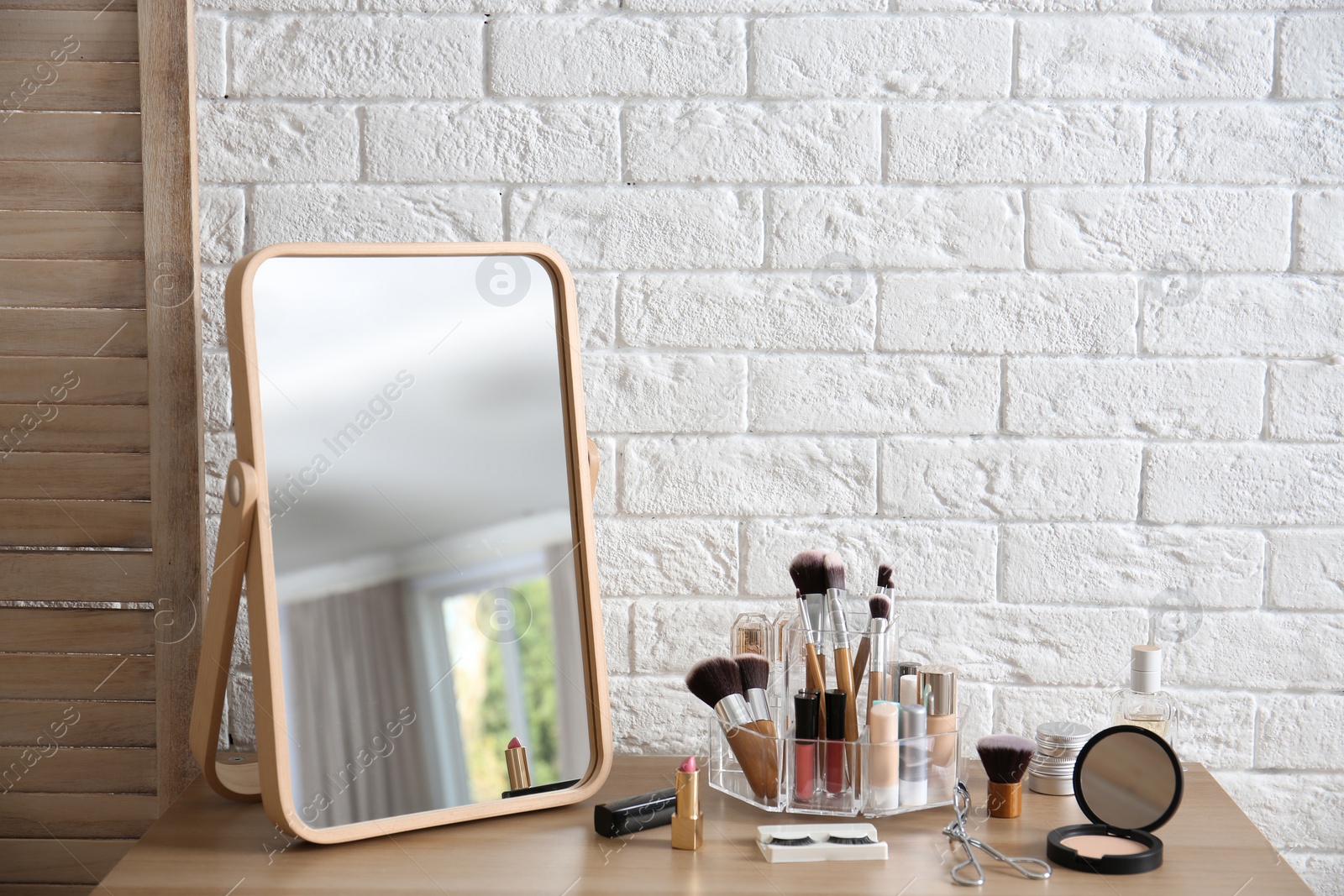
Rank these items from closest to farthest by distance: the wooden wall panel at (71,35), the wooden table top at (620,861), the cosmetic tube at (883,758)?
the wooden table top at (620,861)
the cosmetic tube at (883,758)
the wooden wall panel at (71,35)

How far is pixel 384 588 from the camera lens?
0.90 meters

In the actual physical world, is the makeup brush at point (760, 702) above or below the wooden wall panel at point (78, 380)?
below

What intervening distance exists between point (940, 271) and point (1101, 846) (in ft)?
1.89

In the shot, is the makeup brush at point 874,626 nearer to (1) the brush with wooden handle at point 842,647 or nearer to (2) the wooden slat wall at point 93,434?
(1) the brush with wooden handle at point 842,647

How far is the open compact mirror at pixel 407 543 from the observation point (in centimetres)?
86

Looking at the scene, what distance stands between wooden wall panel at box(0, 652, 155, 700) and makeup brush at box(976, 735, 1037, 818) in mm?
869

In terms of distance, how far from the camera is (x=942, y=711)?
36.2 inches

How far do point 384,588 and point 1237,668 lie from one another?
2.92 feet

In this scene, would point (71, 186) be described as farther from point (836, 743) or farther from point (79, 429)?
point (836, 743)

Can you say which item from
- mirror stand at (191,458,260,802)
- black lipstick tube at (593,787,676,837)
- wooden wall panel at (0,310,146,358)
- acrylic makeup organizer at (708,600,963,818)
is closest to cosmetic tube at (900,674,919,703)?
acrylic makeup organizer at (708,600,963,818)

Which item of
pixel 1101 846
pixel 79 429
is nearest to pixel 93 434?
pixel 79 429

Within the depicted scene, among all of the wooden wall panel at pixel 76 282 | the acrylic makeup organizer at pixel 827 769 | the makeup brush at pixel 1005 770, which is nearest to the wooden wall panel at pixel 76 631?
the wooden wall panel at pixel 76 282

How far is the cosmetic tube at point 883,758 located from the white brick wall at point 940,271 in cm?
23

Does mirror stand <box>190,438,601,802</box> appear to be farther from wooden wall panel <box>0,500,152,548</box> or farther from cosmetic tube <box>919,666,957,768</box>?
cosmetic tube <box>919,666,957,768</box>
